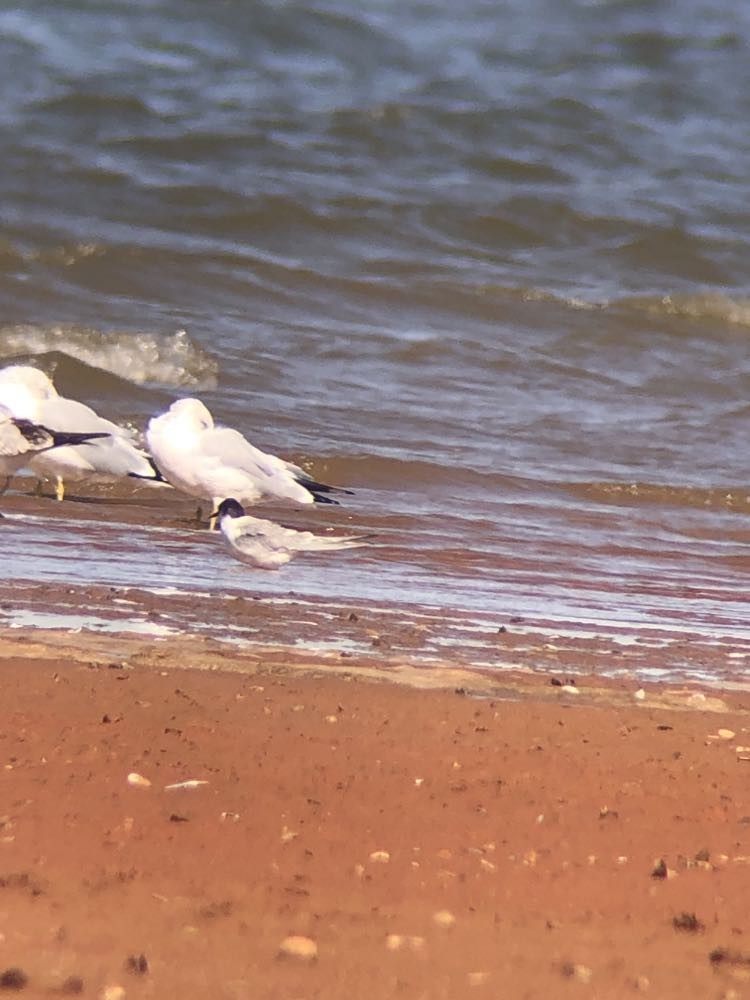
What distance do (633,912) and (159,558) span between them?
3445 mm

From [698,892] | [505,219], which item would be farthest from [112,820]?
[505,219]

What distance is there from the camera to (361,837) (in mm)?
2791

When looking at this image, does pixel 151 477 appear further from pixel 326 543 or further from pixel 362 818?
pixel 362 818

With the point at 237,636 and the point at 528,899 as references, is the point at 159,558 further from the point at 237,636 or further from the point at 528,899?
the point at 528,899

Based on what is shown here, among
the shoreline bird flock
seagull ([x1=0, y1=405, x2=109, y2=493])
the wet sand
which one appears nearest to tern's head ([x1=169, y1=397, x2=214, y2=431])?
the shoreline bird flock

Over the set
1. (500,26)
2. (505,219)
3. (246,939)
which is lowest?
(246,939)

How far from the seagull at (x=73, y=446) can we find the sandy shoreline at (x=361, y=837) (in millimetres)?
3218

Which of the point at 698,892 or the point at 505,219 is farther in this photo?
the point at 505,219

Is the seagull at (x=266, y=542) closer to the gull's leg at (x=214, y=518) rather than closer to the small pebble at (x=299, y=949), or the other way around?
the gull's leg at (x=214, y=518)

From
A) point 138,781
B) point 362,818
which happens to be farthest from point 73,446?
point 362,818

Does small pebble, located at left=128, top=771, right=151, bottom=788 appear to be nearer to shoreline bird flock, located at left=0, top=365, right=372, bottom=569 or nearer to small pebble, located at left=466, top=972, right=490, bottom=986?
small pebble, located at left=466, top=972, right=490, bottom=986

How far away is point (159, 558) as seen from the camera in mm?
5793

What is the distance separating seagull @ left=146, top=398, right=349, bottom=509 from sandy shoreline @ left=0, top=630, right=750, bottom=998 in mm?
2736

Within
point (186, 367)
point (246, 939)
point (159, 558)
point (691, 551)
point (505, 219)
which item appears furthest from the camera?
point (505, 219)
